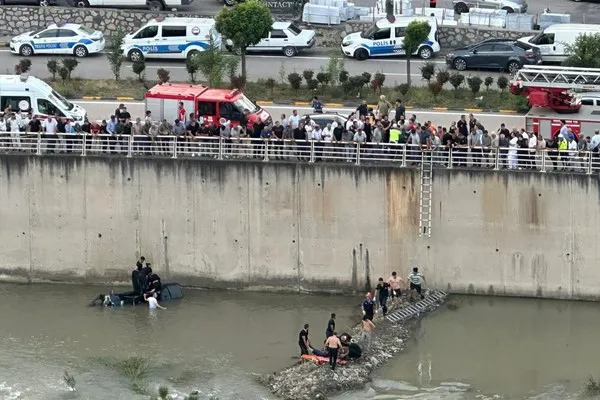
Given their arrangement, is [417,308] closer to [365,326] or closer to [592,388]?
[365,326]

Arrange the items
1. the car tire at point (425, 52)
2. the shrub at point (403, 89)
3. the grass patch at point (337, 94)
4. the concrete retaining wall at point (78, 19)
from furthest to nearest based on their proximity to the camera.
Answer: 1. the concrete retaining wall at point (78, 19)
2. the car tire at point (425, 52)
3. the shrub at point (403, 89)
4. the grass patch at point (337, 94)

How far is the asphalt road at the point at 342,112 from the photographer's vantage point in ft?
157

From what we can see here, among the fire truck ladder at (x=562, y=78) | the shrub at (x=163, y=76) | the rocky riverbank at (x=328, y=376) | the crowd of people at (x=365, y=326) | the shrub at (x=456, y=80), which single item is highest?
the shrub at (x=163, y=76)

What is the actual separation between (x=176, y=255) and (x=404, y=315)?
5809mm

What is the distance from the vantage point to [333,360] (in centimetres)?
3828

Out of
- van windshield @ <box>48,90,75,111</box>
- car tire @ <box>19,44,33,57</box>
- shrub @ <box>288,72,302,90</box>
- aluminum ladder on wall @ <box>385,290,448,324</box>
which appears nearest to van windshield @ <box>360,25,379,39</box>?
shrub @ <box>288,72,302,90</box>

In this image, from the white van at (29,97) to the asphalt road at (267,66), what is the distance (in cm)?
649

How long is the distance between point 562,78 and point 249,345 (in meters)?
11.2

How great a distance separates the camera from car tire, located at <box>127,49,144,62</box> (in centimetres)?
5378

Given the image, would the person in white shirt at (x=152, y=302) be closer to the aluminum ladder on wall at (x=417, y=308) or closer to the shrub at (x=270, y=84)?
the aluminum ladder on wall at (x=417, y=308)

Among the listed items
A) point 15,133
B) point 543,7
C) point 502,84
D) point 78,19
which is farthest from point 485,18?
point 15,133

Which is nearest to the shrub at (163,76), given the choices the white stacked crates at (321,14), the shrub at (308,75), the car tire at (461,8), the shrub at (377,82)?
the shrub at (308,75)

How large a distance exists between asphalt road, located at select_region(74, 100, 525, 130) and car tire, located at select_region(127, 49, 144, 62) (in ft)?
14.1

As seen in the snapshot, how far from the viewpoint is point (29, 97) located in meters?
45.4
